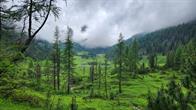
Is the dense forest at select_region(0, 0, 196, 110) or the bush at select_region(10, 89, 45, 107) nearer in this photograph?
the dense forest at select_region(0, 0, 196, 110)

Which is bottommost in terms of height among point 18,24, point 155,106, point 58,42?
point 155,106

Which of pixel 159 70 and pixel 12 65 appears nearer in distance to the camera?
pixel 12 65

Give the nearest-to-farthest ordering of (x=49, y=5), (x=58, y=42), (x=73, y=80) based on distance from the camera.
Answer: (x=49, y=5) < (x=58, y=42) < (x=73, y=80)

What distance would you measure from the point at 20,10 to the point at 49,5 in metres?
1.35

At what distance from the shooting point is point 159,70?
178 metres

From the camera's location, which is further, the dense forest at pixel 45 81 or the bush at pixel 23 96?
the bush at pixel 23 96

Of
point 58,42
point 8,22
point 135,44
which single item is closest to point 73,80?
point 135,44

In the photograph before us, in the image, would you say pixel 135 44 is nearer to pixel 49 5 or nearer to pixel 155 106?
pixel 155 106

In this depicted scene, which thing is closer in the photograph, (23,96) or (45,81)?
(23,96)

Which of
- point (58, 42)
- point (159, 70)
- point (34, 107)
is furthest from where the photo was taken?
point (159, 70)

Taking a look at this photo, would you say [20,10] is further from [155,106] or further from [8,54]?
[155,106]

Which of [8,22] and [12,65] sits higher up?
[8,22]

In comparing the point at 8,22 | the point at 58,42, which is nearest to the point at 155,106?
the point at 8,22

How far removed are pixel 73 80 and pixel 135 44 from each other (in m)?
30.4
